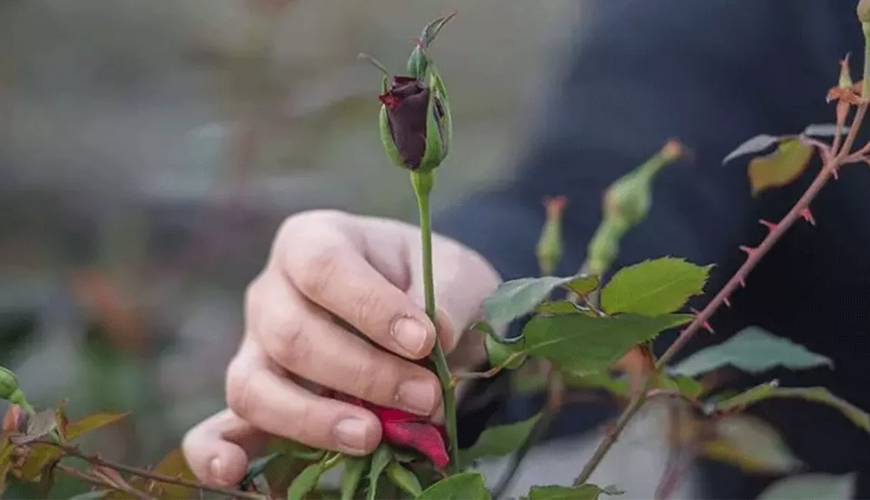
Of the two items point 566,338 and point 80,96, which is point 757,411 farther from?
point 80,96

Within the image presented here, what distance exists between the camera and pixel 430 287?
0.23 meters

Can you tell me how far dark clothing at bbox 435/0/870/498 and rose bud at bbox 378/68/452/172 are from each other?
33 cm

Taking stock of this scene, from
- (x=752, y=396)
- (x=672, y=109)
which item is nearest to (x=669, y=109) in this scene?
(x=672, y=109)

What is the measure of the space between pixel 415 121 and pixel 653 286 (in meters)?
0.07

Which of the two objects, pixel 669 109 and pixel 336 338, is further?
pixel 669 109

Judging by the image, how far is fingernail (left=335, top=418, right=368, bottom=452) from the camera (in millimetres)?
251

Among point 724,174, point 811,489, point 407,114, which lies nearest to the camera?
point 407,114

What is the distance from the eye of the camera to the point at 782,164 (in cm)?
28

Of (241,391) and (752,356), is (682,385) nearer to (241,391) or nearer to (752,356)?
(752,356)

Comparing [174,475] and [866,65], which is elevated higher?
[866,65]

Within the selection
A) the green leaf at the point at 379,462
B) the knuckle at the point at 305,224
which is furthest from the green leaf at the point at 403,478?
the knuckle at the point at 305,224

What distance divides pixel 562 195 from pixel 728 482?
225mm

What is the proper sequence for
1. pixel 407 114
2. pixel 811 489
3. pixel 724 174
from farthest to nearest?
1. pixel 724 174
2. pixel 811 489
3. pixel 407 114

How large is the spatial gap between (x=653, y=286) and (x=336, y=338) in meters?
0.12
